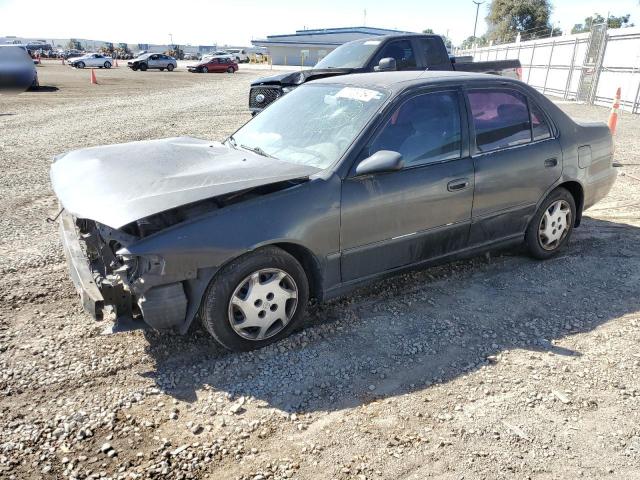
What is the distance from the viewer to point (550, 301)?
4043 mm

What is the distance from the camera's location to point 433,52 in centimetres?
993

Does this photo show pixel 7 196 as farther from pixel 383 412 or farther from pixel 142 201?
pixel 383 412

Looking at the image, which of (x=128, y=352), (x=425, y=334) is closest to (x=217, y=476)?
(x=128, y=352)

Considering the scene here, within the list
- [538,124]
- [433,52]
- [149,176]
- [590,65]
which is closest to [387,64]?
[433,52]

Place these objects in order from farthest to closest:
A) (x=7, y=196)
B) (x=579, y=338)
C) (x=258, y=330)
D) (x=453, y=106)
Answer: (x=7, y=196) < (x=453, y=106) < (x=579, y=338) < (x=258, y=330)

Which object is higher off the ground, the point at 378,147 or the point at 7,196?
the point at 378,147

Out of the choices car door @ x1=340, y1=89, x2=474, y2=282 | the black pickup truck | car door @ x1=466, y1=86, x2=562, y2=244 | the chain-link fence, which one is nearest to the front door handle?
car door @ x1=340, y1=89, x2=474, y2=282

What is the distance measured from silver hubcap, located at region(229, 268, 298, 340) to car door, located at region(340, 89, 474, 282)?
18.1 inches

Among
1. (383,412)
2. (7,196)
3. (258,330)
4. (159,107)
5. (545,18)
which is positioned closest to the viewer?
(383,412)

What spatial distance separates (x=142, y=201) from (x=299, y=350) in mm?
1401

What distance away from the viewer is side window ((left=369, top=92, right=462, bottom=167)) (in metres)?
3.65

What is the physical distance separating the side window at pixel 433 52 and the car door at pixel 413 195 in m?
6.47

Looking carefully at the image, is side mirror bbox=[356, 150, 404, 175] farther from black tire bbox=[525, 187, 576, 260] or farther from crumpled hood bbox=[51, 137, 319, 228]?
black tire bbox=[525, 187, 576, 260]

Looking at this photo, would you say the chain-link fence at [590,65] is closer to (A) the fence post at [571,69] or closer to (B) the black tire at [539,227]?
(A) the fence post at [571,69]
